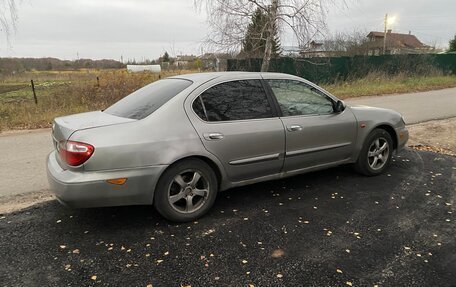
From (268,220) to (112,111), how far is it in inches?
83.6

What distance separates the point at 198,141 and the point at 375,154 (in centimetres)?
278

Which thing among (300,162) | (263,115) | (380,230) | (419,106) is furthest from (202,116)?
(419,106)

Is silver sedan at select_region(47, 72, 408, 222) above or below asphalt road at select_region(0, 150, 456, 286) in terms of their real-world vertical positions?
above

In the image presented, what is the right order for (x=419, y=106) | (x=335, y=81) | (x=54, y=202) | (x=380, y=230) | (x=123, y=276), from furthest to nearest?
(x=335, y=81) < (x=419, y=106) < (x=54, y=202) < (x=380, y=230) < (x=123, y=276)

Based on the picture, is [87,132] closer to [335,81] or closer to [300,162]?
[300,162]

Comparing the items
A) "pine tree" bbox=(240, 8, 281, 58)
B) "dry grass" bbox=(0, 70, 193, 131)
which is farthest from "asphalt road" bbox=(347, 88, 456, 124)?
"dry grass" bbox=(0, 70, 193, 131)

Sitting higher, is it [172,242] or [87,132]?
[87,132]

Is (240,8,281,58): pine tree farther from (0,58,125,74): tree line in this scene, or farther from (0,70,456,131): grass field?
(0,58,125,74): tree line

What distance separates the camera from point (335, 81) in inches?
800

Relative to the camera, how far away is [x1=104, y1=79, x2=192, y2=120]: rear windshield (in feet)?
12.3

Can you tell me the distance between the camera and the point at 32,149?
6.96m

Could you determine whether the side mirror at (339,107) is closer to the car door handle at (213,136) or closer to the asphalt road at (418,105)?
the car door handle at (213,136)

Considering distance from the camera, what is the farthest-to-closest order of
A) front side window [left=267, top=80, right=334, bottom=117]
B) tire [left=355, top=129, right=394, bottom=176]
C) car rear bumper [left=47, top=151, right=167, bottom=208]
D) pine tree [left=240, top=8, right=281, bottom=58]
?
pine tree [left=240, top=8, right=281, bottom=58], tire [left=355, top=129, right=394, bottom=176], front side window [left=267, top=80, right=334, bottom=117], car rear bumper [left=47, top=151, right=167, bottom=208]

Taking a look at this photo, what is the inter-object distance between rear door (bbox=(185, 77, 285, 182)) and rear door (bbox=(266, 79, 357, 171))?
0.17 metres
